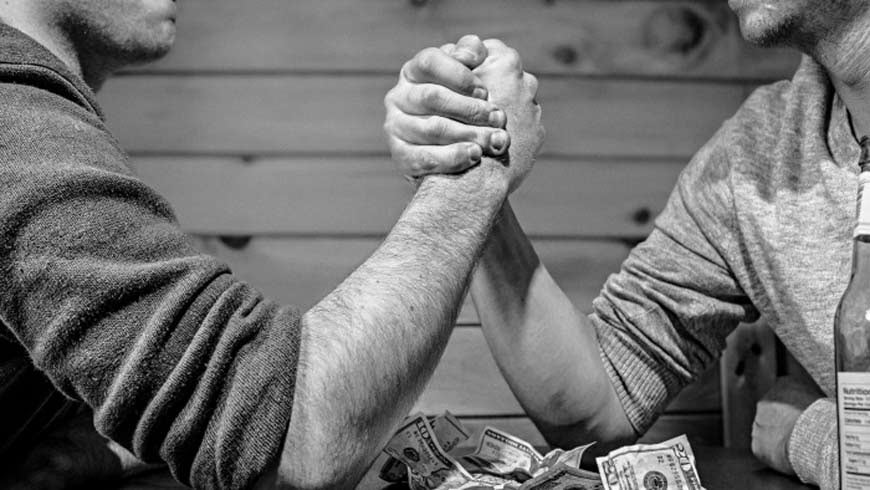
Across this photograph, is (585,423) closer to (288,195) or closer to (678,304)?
(678,304)

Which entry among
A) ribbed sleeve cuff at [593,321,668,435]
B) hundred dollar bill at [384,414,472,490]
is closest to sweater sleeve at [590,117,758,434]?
ribbed sleeve cuff at [593,321,668,435]

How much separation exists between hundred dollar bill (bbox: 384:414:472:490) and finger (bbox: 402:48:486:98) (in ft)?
1.43

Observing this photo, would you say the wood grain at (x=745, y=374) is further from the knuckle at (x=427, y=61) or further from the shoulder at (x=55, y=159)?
the shoulder at (x=55, y=159)

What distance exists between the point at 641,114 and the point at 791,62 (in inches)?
14.1

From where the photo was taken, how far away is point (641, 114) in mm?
1992

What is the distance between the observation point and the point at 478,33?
197 centimetres

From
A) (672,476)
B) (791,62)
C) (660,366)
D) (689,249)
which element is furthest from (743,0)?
(791,62)

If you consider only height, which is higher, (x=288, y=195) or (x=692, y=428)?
(x=288, y=195)

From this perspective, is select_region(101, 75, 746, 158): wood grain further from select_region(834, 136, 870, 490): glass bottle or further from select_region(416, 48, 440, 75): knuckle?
select_region(834, 136, 870, 490): glass bottle

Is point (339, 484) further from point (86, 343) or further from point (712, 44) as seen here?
point (712, 44)

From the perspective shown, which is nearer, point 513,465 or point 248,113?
point 513,465

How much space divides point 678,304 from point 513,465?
1.26 feet

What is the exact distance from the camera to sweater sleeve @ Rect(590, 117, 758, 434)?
1393 millimetres

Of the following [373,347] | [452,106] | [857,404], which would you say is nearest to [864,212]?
[857,404]
